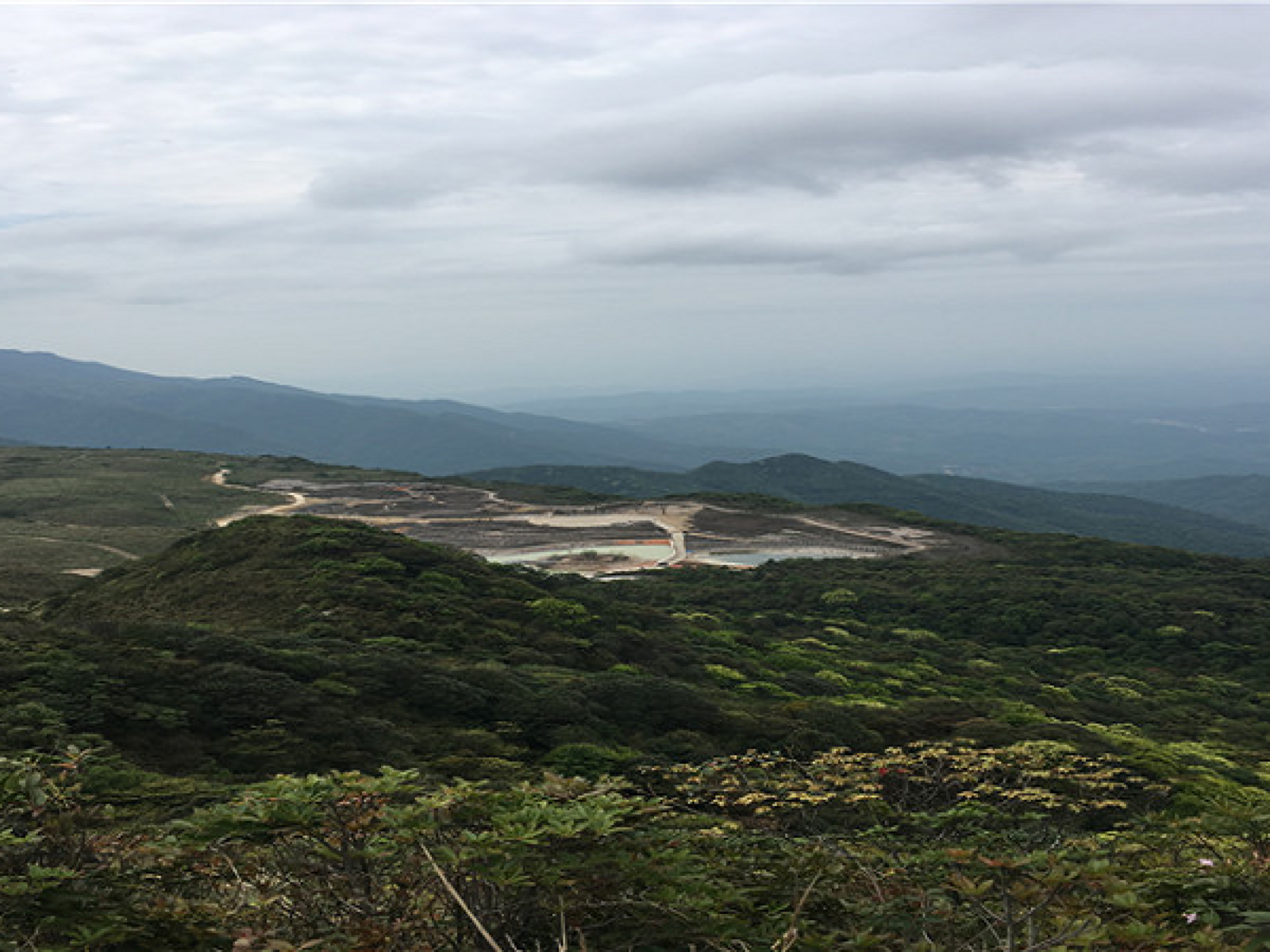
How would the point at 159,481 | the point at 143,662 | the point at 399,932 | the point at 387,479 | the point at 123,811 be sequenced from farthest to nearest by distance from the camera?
the point at 387,479 → the point at 159,481 → the point at 143,662 → the point at 123,811 → the point at 399,932

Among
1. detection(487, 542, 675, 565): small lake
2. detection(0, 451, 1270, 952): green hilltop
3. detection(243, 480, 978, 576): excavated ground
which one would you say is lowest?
detection(487, 542, 675, 565): small lake

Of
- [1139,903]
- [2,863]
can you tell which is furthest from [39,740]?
[1139,903]

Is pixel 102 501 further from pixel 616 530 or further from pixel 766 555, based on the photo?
pixel 766 555

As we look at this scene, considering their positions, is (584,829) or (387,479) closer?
(584,829)

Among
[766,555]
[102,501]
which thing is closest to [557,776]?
[766,555]

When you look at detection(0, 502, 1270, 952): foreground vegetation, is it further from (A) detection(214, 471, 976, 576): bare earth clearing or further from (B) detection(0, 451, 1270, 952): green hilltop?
(A) detection(214, 471, 976, 576): bare earth clearing

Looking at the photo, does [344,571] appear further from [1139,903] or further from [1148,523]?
[1148,523]

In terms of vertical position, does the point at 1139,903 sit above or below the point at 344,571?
above

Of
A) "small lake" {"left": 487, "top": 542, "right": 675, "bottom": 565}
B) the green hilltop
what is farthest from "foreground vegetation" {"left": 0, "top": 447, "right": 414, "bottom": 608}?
"small lake" {"left": 487, "top": 542, "right": 675, "bottom": 565}
